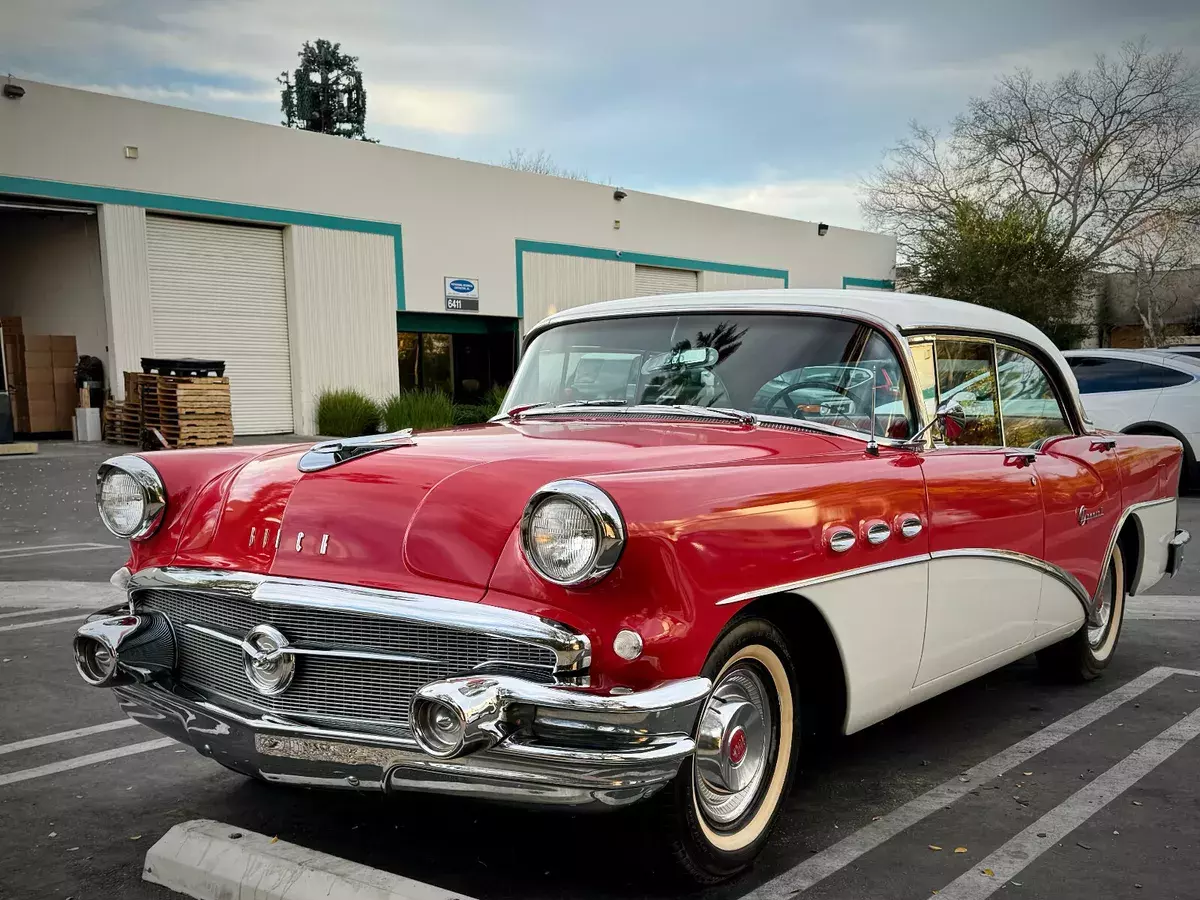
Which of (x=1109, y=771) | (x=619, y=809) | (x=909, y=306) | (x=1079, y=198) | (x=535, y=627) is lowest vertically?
(x=1109, y=771)

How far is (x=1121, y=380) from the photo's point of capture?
1191 centimetres

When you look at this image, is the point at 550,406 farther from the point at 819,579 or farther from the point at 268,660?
the point at 268,660

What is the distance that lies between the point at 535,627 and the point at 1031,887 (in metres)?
1.54

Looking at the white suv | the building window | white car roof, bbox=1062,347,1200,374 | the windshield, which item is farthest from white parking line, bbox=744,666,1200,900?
the building window

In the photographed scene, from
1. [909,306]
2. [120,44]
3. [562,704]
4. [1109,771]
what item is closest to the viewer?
[562,704]

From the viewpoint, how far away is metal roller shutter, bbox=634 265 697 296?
27.7 meters

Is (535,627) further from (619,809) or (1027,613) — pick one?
(1027,613)

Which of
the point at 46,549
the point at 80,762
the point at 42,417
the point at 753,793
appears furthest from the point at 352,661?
the point at 42,417

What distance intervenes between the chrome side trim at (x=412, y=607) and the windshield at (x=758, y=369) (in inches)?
58.9

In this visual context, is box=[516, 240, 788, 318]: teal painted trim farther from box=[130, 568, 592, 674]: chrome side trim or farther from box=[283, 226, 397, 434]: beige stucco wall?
box=[130, 568, 592, 674]: chrome side trim

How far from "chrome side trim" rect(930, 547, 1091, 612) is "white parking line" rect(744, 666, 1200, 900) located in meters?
0.48

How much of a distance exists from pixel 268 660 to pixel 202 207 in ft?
57.9

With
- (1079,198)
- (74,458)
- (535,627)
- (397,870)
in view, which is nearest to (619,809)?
(535,627)

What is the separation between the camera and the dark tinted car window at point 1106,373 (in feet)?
38.9
